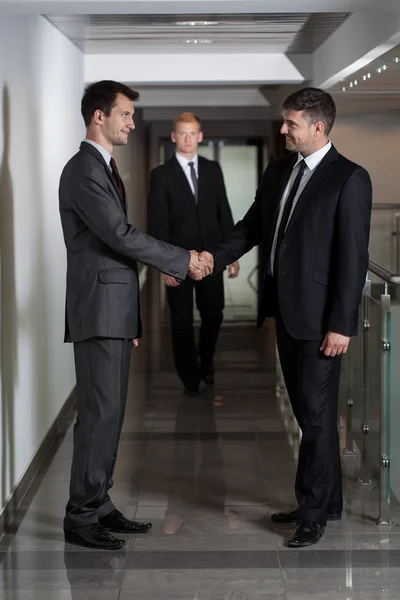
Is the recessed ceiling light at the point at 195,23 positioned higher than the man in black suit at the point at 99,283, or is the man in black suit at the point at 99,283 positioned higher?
the recessed ceiling light at the point at 195,23

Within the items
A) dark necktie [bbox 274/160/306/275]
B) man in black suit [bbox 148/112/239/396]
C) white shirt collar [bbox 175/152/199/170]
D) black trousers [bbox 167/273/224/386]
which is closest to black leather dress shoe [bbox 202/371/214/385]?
black trousers [bbox 167/273/224/386]

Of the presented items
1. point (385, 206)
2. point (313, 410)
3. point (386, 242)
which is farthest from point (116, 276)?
point (386, 242)

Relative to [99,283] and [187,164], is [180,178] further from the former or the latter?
[99,283]

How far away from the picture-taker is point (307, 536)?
4324 mm

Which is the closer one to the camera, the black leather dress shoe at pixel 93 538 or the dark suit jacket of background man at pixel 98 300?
the dark suit jacket of background man at pixel 98 300

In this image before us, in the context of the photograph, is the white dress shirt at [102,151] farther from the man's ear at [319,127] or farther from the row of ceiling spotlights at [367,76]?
the row of ceiling spotlights at [367,76]

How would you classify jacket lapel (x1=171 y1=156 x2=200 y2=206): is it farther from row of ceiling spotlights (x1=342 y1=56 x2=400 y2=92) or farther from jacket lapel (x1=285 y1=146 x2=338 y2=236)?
jacket lapel (x1=285 y1=146 x2=338 y2=236)

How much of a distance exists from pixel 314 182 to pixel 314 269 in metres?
0.35

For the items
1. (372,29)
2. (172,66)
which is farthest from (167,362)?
(372,29)

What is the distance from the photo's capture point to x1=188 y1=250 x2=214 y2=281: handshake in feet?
15.0

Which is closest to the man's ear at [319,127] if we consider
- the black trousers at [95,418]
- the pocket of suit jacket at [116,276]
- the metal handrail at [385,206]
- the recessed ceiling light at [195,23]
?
the pocket of suit jacket at [116,276]

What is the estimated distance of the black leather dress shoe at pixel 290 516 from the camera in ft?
15.2

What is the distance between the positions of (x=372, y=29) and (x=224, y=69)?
3.28m

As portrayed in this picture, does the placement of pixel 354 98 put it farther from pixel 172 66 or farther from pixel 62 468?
pixel 62 468
